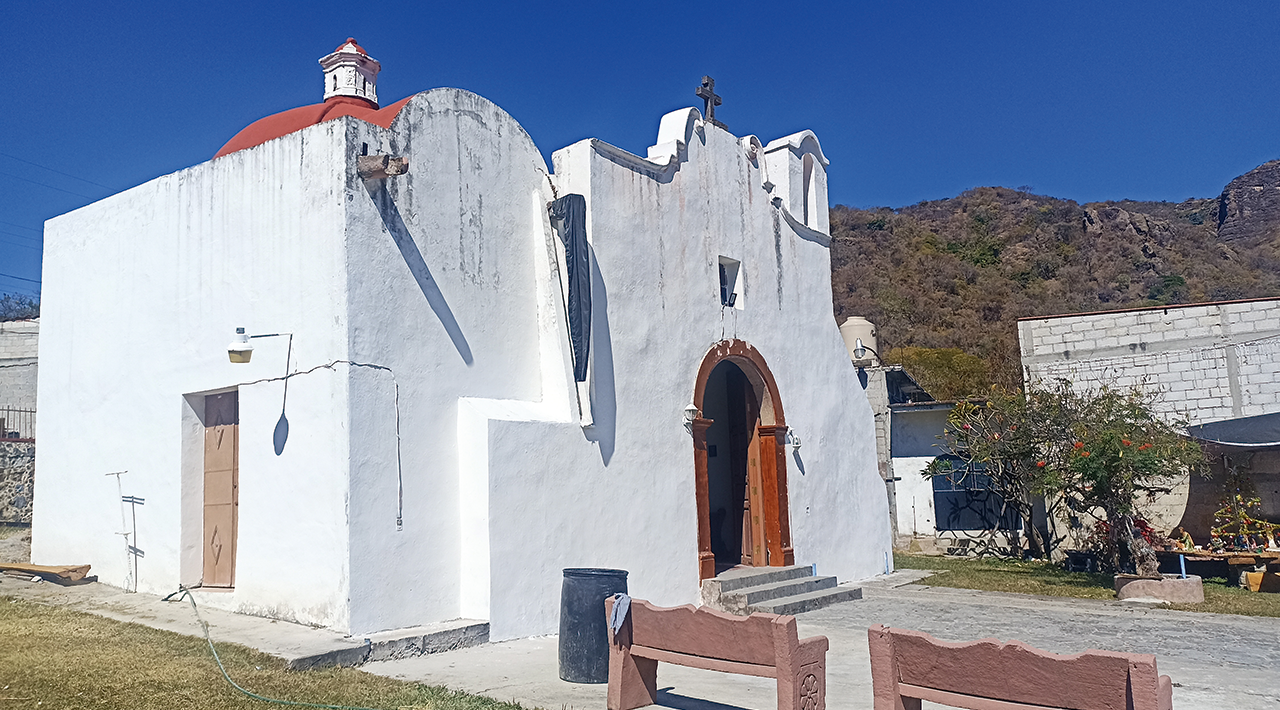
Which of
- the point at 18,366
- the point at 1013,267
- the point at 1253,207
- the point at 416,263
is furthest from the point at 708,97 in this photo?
the point at 1253,207

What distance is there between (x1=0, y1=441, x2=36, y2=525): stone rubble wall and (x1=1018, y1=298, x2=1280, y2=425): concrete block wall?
56.3ft

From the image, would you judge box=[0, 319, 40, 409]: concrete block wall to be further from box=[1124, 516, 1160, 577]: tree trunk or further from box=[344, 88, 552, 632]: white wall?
box=[1124, 516, 1160, 577]: tree trunk

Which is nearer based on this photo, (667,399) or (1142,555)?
(667,399)

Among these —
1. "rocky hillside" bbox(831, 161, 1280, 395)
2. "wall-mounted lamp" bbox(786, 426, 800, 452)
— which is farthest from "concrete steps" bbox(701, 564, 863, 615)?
"rocky hillside" bbox(831, 161, 1280, 395)

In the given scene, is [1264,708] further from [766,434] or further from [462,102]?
[462,102]

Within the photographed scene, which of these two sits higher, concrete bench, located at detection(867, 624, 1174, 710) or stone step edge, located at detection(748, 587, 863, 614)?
concrete bench, located at detection(867, 624, 1174, 710)

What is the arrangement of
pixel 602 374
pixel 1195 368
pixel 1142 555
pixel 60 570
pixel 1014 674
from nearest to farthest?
pixel 1014 674 → pixel 60 570 → pixel 602 374 → pixel 1142 555 → pixel 1195 368

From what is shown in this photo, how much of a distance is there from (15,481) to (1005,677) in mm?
16938

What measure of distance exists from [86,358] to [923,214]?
43809 mm

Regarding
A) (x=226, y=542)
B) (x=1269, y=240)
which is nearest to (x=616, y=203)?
(x=226, y=542)

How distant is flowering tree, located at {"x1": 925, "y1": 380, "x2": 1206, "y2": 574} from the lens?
11328 millimetres

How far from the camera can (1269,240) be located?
132 ft

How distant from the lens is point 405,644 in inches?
293

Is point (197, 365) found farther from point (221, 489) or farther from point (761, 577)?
point (761, 577)
